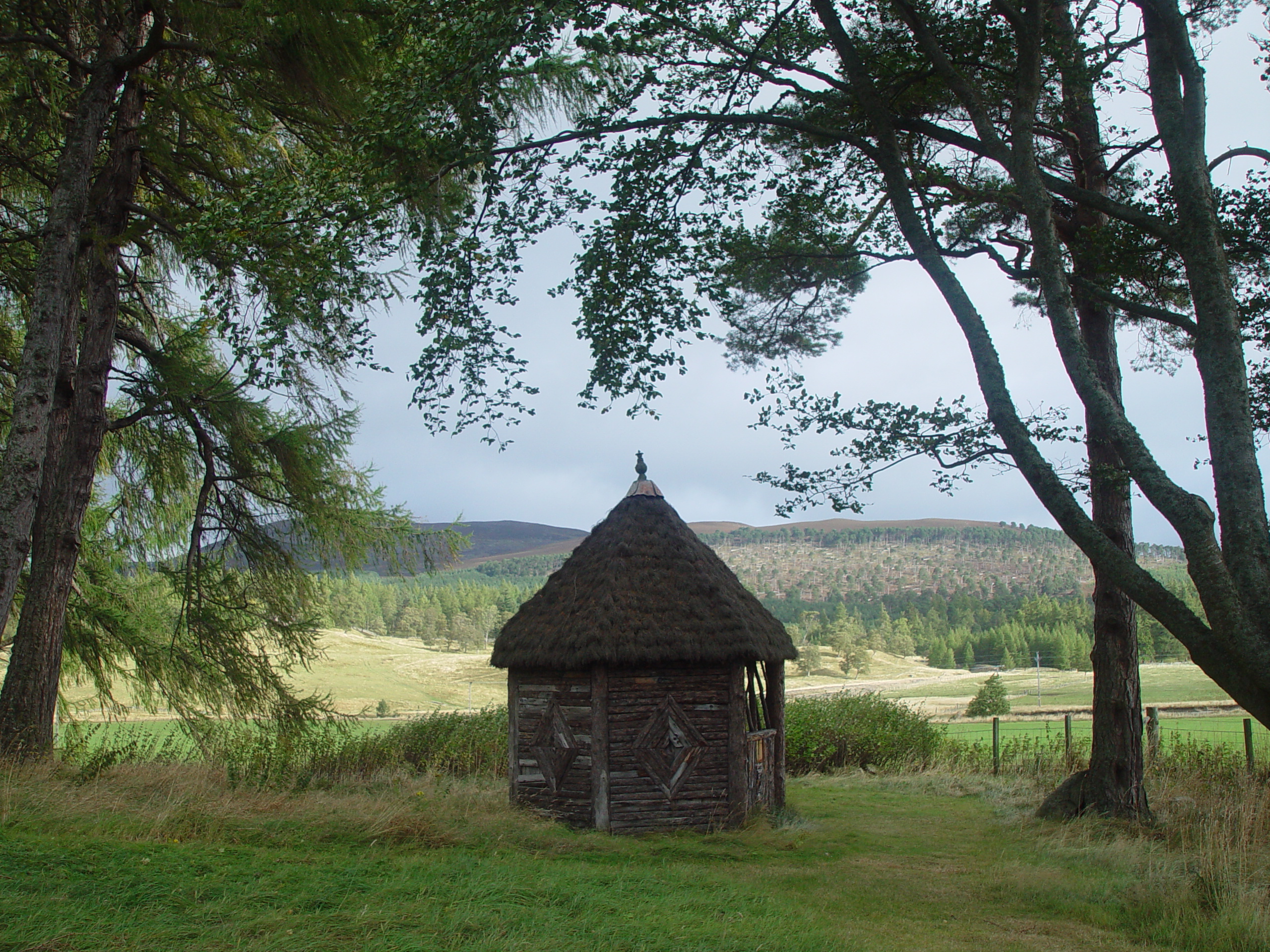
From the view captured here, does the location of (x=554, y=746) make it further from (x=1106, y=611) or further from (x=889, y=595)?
(x=889, y=595)

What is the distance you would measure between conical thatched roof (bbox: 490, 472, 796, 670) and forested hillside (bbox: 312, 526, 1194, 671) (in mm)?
32614

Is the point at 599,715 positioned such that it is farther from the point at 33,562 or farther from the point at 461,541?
the point at 33,562

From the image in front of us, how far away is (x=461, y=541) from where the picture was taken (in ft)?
45.4

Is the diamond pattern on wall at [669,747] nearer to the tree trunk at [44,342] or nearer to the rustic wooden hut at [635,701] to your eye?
the rustic wooden hut at [635,701]

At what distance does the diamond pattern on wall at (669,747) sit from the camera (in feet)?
32.8

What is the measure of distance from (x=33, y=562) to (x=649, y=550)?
723 centimetres

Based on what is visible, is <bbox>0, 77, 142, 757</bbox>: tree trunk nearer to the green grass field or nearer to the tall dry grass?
the tall dry grass

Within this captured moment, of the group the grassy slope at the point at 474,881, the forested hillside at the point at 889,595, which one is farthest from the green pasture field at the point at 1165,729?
the forested hillside at the point at 889,595

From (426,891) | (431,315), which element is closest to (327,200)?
(431,315)

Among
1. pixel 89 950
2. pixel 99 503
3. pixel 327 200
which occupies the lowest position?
pixel 89 950

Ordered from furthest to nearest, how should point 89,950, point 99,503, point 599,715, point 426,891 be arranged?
point 99,503 → point 599,715 → point 426,891 → point 89,950

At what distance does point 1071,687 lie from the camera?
55406 millimetres

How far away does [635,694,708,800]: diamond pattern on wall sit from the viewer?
999cm

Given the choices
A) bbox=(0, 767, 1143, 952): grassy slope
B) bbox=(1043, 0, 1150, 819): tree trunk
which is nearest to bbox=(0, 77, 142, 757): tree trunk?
bbox=(0, 767, 1143, 952): grassy slope
